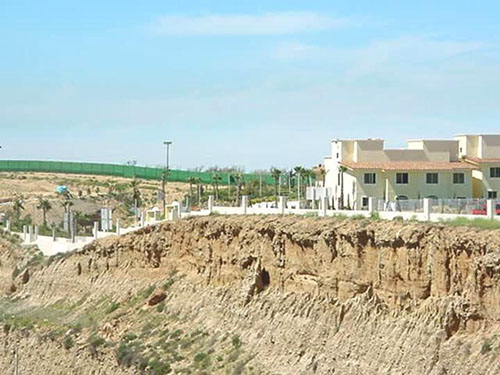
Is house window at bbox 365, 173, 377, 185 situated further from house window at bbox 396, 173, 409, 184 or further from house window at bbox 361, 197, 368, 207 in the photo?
house window at bbox 396, 173, 409, 184

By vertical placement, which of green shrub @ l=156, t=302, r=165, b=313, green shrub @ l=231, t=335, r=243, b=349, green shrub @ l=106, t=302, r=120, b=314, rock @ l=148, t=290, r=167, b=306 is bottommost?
green shrub @ l=231, t=335, r=243, b=349

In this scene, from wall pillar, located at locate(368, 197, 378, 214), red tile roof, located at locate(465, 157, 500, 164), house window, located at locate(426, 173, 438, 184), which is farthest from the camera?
house window, located at locate(426, 173, 438, 184)

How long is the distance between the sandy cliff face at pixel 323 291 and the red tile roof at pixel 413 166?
6904 millimetres

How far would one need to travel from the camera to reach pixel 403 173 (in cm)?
5578

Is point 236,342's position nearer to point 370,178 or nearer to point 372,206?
point 372,206

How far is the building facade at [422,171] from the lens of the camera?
180 feet

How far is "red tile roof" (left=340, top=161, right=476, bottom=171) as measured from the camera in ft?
180

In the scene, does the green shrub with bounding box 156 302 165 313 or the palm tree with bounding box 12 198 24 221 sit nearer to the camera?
the green shrub with bounding box 156 302 165 313

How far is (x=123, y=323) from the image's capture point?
55469 mm

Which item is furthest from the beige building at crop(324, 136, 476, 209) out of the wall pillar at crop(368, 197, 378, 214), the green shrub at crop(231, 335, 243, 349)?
the green shrub at crop(231, 335, 243, 349)

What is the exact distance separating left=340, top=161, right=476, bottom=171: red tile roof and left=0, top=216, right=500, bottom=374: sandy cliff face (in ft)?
22.7

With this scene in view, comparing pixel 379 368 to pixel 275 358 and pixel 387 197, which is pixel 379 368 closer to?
pixel 275 358

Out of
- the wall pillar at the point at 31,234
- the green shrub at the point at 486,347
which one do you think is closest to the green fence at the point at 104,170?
the wall pillar at the point at 31,234

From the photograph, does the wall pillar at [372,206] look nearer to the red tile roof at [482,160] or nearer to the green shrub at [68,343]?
the red tile roof at [482,160]
